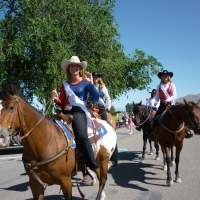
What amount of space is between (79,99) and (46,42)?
13.2m

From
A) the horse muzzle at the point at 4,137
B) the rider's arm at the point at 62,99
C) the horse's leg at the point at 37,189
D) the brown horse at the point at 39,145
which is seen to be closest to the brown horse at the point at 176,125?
the rider's arm at the point at 62,99

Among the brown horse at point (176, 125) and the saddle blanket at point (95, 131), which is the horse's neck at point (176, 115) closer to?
the brown horse at point (176, 125)

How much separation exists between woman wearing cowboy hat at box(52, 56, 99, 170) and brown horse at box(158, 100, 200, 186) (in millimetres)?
3102

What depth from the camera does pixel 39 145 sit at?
398 centimetres

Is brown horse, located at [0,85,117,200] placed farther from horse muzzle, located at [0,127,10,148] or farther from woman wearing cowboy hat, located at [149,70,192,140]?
woman wearing cowboy hat, located at [149,70,192,140]

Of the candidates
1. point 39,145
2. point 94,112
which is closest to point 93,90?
point 39,145

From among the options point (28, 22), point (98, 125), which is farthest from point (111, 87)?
point (98, 125)

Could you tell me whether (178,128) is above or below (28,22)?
below

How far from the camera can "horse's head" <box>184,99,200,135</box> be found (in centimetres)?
675

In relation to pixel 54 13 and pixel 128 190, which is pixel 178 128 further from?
pixel 54 13

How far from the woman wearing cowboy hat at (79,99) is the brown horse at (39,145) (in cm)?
25

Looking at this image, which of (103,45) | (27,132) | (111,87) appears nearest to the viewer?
(27,132)

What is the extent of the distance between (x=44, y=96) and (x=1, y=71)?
3071mm

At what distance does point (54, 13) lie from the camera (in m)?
18.3
